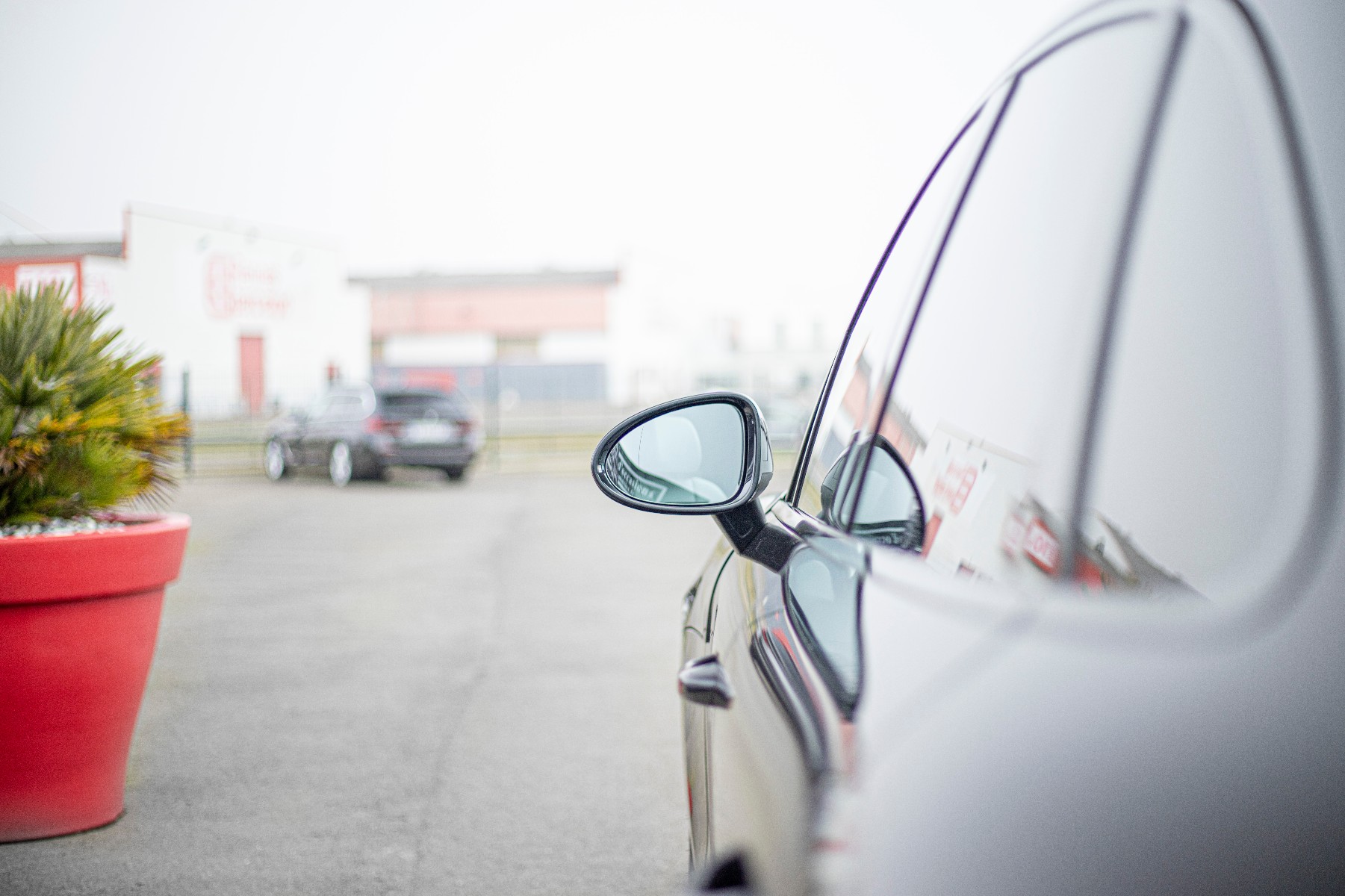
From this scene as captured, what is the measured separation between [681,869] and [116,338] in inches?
103

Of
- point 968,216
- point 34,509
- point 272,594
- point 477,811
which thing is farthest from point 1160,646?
point 272,594

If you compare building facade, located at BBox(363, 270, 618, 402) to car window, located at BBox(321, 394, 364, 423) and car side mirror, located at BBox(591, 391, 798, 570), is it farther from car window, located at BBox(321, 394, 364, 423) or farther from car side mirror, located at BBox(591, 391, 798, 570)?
car side mirror, located at BBox(591, 391, 798, 570)

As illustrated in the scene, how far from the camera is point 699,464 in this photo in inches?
81.5

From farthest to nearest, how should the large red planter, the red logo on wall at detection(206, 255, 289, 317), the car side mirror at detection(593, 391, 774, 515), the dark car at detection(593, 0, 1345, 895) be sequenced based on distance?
the red logo on wall at detection(206, 255, 289, 317) < the large red planter < the car side mirror at detection(593, 391, 774, 515) < the dark car at detection(593, 0, 1345, 895)

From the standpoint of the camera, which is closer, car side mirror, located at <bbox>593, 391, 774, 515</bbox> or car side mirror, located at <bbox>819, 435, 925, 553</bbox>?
car side mirror, located at <bbox>819, 435, 925, 553</bbox>

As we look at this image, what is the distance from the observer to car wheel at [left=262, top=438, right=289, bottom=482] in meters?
19.1

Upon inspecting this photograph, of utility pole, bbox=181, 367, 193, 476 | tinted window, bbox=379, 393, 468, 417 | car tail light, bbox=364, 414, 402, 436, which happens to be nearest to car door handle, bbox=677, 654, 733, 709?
car tail light, bbox=364, 414, 402, 436

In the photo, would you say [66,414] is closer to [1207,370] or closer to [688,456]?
[688,456]

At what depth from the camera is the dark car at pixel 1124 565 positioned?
2.82ft

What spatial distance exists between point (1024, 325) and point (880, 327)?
Result: 702mm

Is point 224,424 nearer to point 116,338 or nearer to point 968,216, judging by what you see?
point 116,338

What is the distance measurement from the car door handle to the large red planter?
231 centimetres

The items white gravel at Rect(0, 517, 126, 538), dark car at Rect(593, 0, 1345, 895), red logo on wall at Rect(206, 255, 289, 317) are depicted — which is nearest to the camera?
dark car at Rect(593, 0, 1345, 895)

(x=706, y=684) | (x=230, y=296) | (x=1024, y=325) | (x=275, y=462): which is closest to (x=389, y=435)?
(x=275, y=462)
